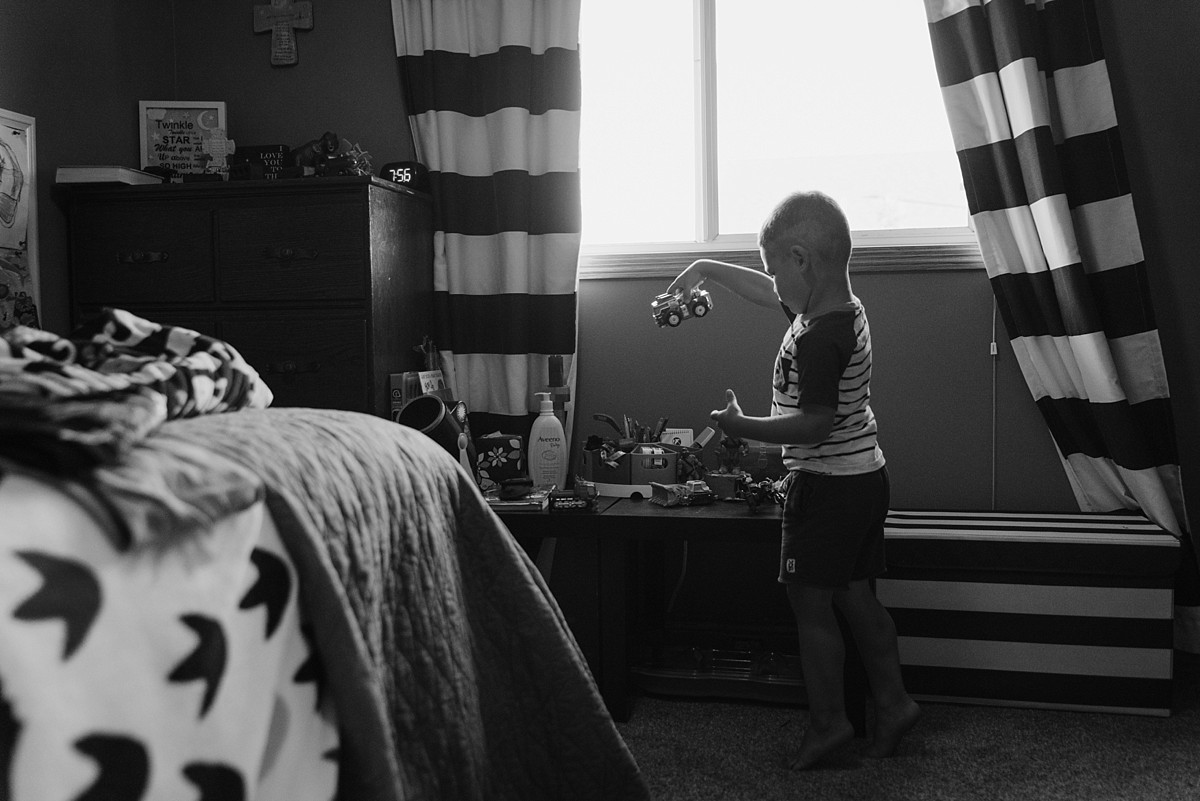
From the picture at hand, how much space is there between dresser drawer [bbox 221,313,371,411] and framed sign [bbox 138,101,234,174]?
76 centimetres

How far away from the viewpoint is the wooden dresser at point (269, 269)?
2506 mm

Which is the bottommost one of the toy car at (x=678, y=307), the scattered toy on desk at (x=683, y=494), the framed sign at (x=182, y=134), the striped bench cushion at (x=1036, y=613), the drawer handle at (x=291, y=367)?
the striped bench cushion at (x=1036, y=613)

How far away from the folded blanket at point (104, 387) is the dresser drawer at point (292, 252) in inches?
52.7

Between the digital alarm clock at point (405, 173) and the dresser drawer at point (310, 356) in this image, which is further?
the digital alarm clock at point (405, 173)

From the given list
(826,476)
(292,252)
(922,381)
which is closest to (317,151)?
(292,252)

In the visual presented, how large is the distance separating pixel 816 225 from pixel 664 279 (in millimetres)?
874

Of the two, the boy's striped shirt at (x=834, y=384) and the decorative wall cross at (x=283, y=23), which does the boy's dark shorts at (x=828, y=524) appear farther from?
the decorative wall cross at (x=283, y=23)

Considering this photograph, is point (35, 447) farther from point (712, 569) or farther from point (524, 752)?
point (712, 569)

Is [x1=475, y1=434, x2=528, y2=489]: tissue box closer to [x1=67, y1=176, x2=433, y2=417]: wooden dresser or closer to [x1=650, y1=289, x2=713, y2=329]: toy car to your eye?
[x1=67, y1=176, x2=433, y2=417]: wooden dresser

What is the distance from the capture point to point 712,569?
290cm

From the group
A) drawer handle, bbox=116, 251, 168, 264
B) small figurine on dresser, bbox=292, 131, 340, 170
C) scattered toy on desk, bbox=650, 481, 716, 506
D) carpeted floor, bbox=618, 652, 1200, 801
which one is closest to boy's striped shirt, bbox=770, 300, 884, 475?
scattered toy on desk, bbox=650, 481, 716, 506

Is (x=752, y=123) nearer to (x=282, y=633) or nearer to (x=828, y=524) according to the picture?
(x=828, y=524)

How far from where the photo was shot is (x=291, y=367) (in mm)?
2525

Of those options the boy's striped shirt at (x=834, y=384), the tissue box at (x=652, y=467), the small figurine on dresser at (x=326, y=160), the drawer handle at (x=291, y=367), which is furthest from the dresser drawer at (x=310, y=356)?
the boy's striped shirt at (x=834, y=384)
